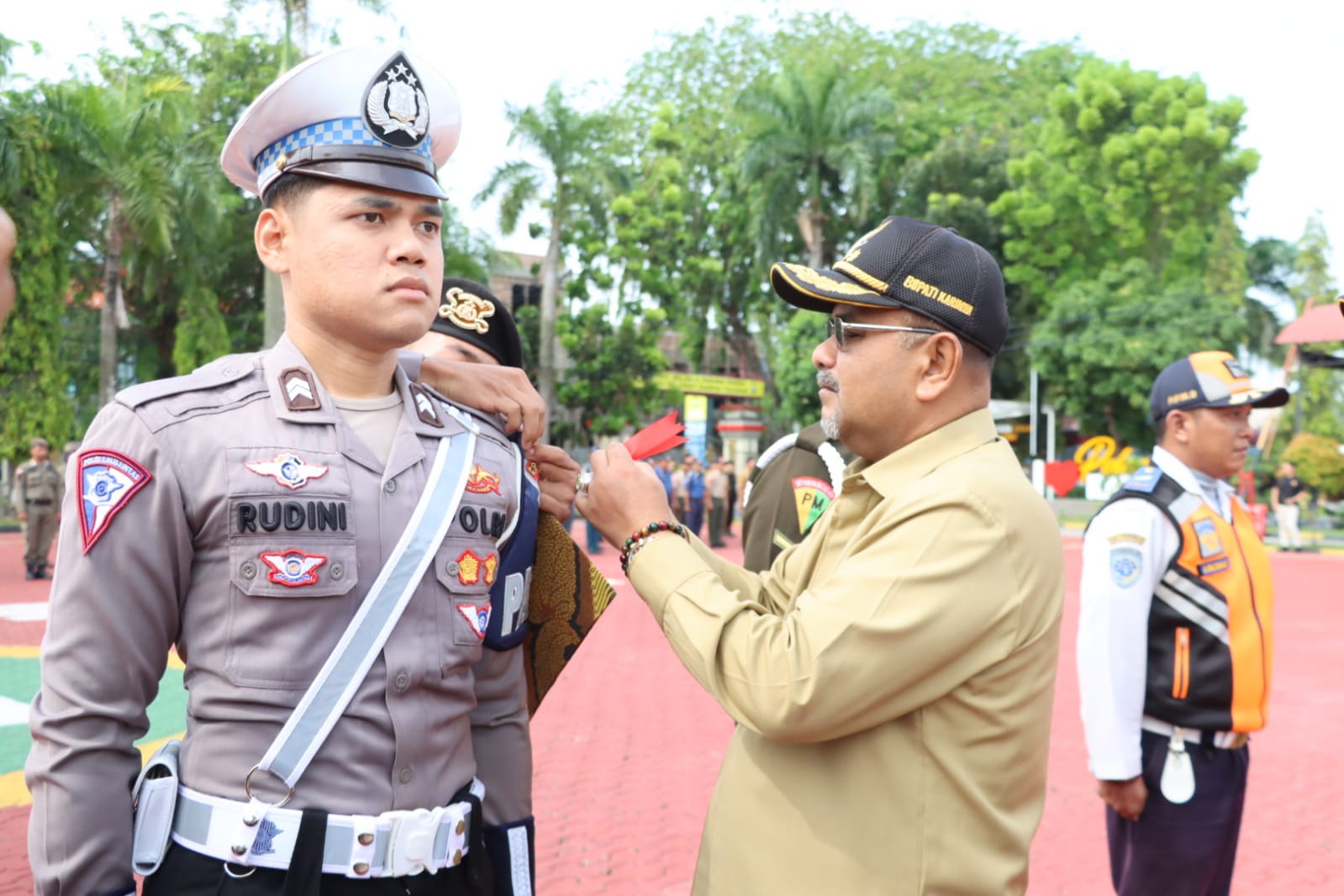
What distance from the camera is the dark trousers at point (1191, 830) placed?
3.41 m

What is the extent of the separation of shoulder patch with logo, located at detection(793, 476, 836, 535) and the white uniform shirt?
0.89 meters

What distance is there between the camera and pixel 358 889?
1812 millimetres

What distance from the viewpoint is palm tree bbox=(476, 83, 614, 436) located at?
98.1 ft

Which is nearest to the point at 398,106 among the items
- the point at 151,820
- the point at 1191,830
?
the point at 151,820

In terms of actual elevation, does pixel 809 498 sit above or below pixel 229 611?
below

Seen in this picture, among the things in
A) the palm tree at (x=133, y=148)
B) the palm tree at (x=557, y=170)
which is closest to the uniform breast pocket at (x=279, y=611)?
the palm tree at (x=133, y=148)

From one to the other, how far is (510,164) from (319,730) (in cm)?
2933

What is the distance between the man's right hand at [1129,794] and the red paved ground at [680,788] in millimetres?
1435

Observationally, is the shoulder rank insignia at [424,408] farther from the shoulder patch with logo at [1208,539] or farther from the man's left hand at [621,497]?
the shoulder patch with logo at [1208,539]

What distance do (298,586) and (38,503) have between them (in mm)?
14424

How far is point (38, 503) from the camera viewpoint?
46.8ft

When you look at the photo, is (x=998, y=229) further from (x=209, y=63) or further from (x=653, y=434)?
(x=653, y=434)

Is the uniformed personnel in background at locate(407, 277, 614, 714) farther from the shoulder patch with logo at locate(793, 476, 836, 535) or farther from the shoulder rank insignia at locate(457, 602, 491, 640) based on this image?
the shoulder patch with logo at locate(793, 476, 836, 535)

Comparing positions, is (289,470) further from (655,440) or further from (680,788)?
(680,788)
